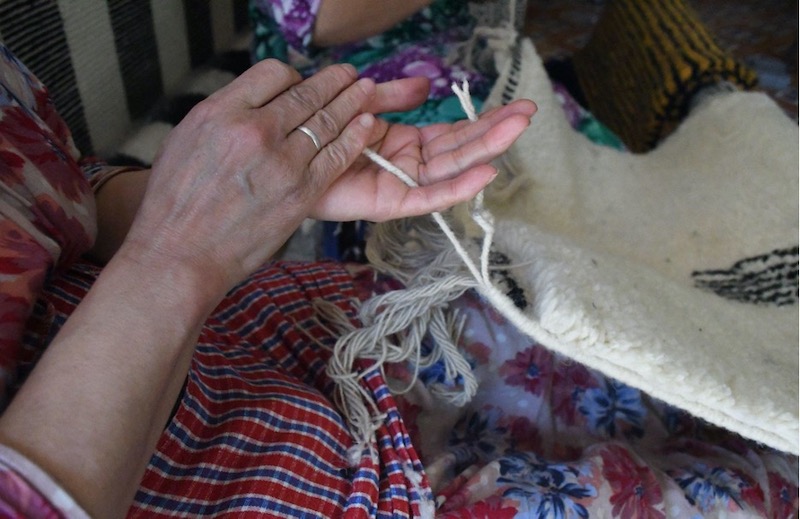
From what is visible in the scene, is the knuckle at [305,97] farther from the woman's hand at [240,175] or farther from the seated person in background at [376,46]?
the seated person in background at [376,46]

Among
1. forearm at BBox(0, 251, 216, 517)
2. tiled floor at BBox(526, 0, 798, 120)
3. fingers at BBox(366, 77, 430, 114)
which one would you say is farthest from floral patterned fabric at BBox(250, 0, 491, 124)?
tiled floor at BBox(526, 0, 798, 120)

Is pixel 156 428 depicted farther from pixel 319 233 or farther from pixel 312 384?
pixel 319 233

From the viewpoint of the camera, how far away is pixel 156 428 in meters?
0.46

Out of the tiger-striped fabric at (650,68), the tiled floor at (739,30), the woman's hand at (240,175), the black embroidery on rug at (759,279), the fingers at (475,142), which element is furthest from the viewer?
the tiled floor at (739,30)

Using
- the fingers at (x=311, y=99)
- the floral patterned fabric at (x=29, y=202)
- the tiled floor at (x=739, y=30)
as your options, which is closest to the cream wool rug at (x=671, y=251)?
the fingers at (x=311, y=99)

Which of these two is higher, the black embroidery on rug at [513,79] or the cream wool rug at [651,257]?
the black embroidery on rug at [513,79]

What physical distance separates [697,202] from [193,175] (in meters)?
0.76

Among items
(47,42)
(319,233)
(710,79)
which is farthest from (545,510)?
(710,79)

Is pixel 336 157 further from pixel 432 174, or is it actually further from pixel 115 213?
pixel 115 213

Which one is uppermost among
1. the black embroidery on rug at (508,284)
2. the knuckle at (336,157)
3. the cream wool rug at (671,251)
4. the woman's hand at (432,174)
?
the knuckle at (336,157)

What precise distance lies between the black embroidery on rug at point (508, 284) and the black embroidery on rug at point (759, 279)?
37 cm

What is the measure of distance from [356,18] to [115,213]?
1.40 ft

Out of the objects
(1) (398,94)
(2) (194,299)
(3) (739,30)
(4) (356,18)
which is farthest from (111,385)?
(3) (739,30)

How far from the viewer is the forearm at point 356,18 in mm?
866
